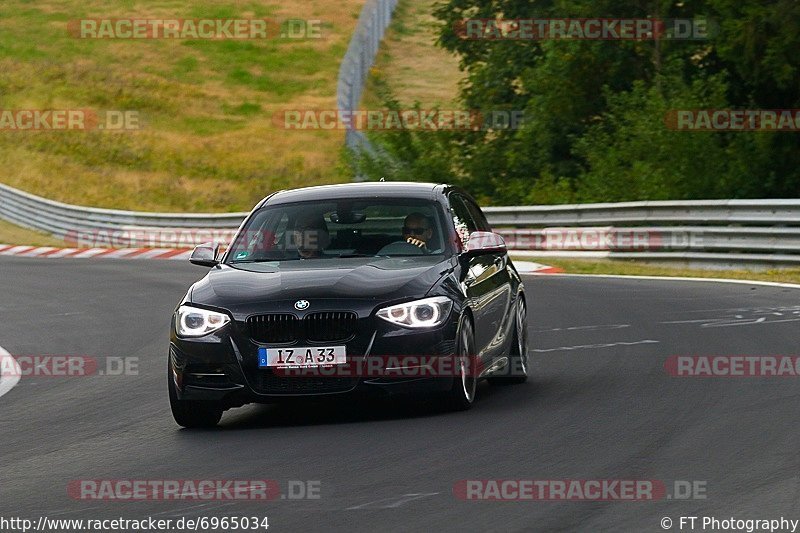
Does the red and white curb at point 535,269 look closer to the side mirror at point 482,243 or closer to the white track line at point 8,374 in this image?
the white track line at point 8,374

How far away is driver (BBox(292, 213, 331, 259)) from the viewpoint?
35.8ft

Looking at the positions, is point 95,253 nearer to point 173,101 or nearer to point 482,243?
point 482,243

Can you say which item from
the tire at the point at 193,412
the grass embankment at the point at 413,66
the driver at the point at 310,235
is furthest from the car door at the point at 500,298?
the grass embankment at the point at 413,66

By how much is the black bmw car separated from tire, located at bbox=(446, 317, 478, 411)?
1cm

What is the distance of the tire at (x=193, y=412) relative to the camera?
1005 centimetres

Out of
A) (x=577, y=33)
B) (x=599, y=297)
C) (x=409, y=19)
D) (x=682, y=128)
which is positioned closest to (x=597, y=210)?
(x=682, y=128)

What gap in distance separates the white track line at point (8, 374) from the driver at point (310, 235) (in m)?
3.20

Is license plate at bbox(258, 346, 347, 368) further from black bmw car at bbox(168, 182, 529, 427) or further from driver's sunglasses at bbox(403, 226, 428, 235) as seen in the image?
driver's sunglasses at bbox(403, 226, 428, 235)

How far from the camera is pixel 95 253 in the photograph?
1401 inches

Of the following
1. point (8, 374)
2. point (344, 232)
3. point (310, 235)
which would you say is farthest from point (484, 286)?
point (8, 374)

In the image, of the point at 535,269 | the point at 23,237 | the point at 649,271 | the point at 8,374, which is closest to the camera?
the point at 8,374

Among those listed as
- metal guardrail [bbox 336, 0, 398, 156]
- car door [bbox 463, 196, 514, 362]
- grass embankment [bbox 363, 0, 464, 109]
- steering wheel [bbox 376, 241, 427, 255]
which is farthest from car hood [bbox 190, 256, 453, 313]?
grass embankment [bbox 363, 0, 464, 109]

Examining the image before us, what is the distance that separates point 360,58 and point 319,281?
5333cm

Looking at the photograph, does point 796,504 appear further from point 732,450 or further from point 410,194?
point 410,194
